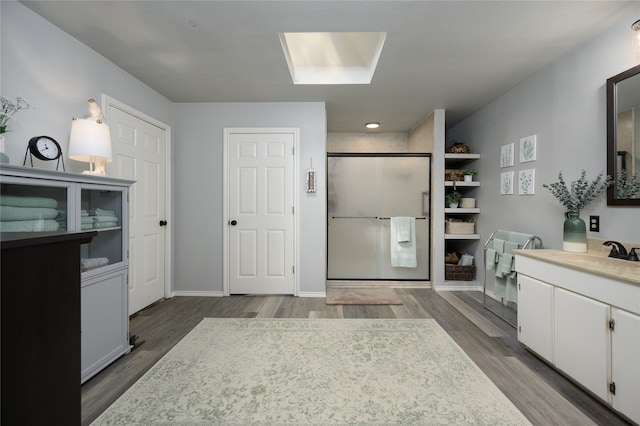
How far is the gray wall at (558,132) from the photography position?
2.04 metres

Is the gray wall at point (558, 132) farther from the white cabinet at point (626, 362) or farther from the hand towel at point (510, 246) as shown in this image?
the white cabinet at point (626, 362)

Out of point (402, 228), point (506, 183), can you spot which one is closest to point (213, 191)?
point (402, 228)

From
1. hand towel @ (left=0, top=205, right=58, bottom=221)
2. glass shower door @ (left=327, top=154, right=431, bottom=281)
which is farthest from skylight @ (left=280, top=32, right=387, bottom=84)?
hand towel @ (left=0, top=205, right=58, bottom=221)

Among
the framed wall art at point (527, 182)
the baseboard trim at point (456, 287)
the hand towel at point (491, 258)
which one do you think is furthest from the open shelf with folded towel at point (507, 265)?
the baseboard trim at point (456, 287)

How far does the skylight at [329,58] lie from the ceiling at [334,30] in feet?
0.36

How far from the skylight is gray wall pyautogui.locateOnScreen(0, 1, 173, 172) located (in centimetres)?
171

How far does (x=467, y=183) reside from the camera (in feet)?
12.3

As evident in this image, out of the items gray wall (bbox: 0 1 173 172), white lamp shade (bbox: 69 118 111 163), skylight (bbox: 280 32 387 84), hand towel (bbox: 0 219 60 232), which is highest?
skylight (bbox: 280 32 387 84)

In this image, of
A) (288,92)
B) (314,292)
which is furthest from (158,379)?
(288,92)

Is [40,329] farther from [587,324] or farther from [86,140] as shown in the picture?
[587,324]

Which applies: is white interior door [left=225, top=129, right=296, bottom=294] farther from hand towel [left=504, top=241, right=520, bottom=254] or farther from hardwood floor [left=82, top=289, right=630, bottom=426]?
hand towel [left=504, top=241, right=520, bottom=254]

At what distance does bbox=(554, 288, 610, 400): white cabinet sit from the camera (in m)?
1.57

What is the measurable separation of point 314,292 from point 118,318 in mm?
2042

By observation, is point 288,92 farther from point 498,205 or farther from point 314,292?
point 498,205
